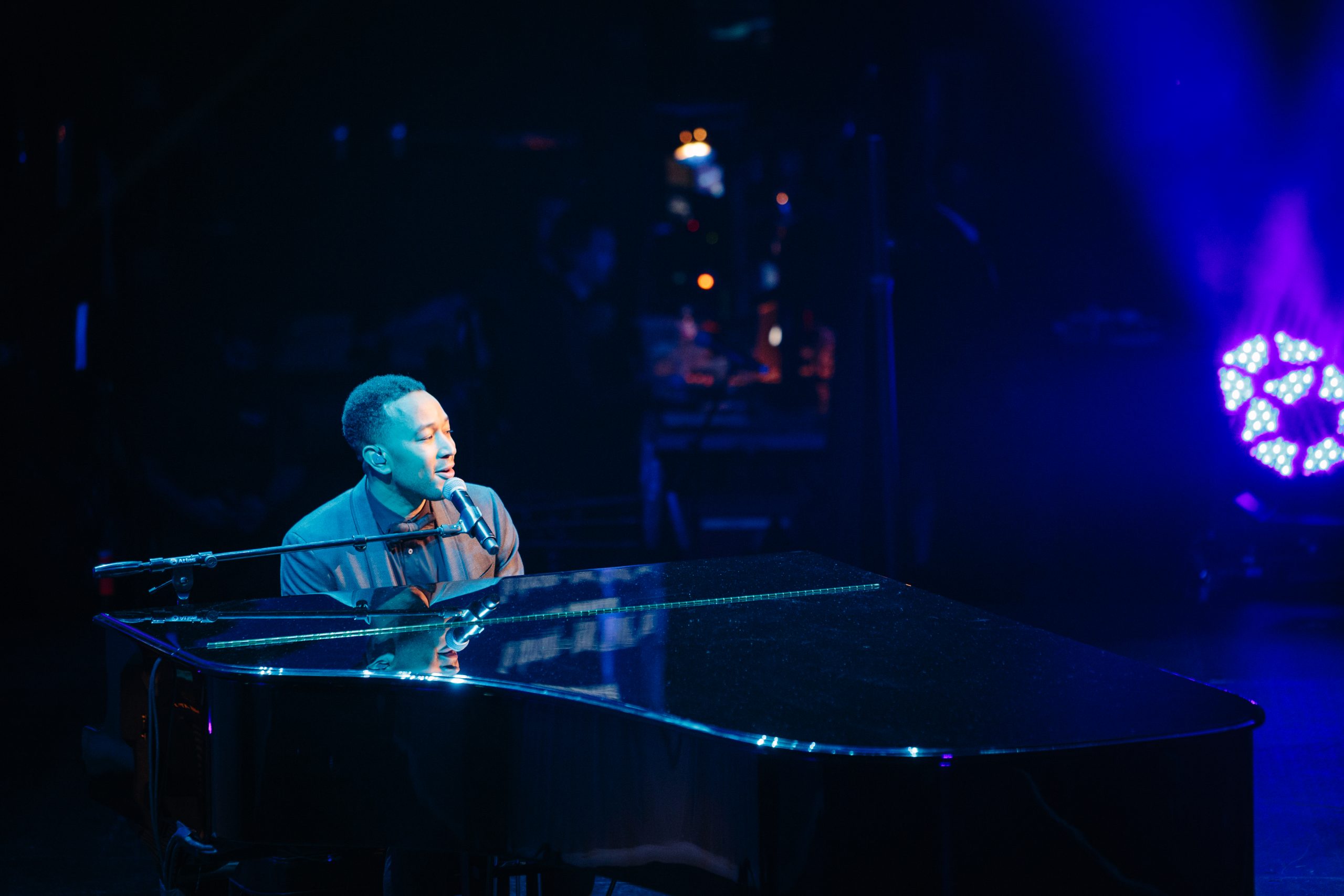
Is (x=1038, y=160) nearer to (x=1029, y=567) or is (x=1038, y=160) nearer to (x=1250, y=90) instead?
(x=1250, y=90)

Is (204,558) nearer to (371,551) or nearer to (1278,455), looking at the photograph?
(371,551)

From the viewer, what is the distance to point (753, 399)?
22.6 feet

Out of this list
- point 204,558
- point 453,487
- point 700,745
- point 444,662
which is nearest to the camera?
point 700,745

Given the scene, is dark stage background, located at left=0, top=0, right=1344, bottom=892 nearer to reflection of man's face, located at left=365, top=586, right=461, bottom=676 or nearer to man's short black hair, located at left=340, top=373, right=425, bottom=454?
man's short black hair, located at left=340, top=373, right=425, bottom=454

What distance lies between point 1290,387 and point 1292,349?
8.1 inches

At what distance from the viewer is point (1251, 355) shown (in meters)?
6.20

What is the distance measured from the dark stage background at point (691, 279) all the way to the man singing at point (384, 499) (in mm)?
2996

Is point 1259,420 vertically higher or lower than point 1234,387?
lower

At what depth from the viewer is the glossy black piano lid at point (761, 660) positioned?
1.69 m

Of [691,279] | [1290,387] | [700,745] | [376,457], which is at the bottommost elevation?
[700,745]

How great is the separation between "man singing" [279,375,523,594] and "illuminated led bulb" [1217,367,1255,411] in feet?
15.9

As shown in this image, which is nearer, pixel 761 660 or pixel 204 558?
pixel 761 660

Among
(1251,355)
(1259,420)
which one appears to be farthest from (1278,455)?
(1251,355)

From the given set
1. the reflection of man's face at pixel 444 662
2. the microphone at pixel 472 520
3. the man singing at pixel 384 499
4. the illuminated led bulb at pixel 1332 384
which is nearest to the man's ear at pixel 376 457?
the man singing at pixel 384 499
